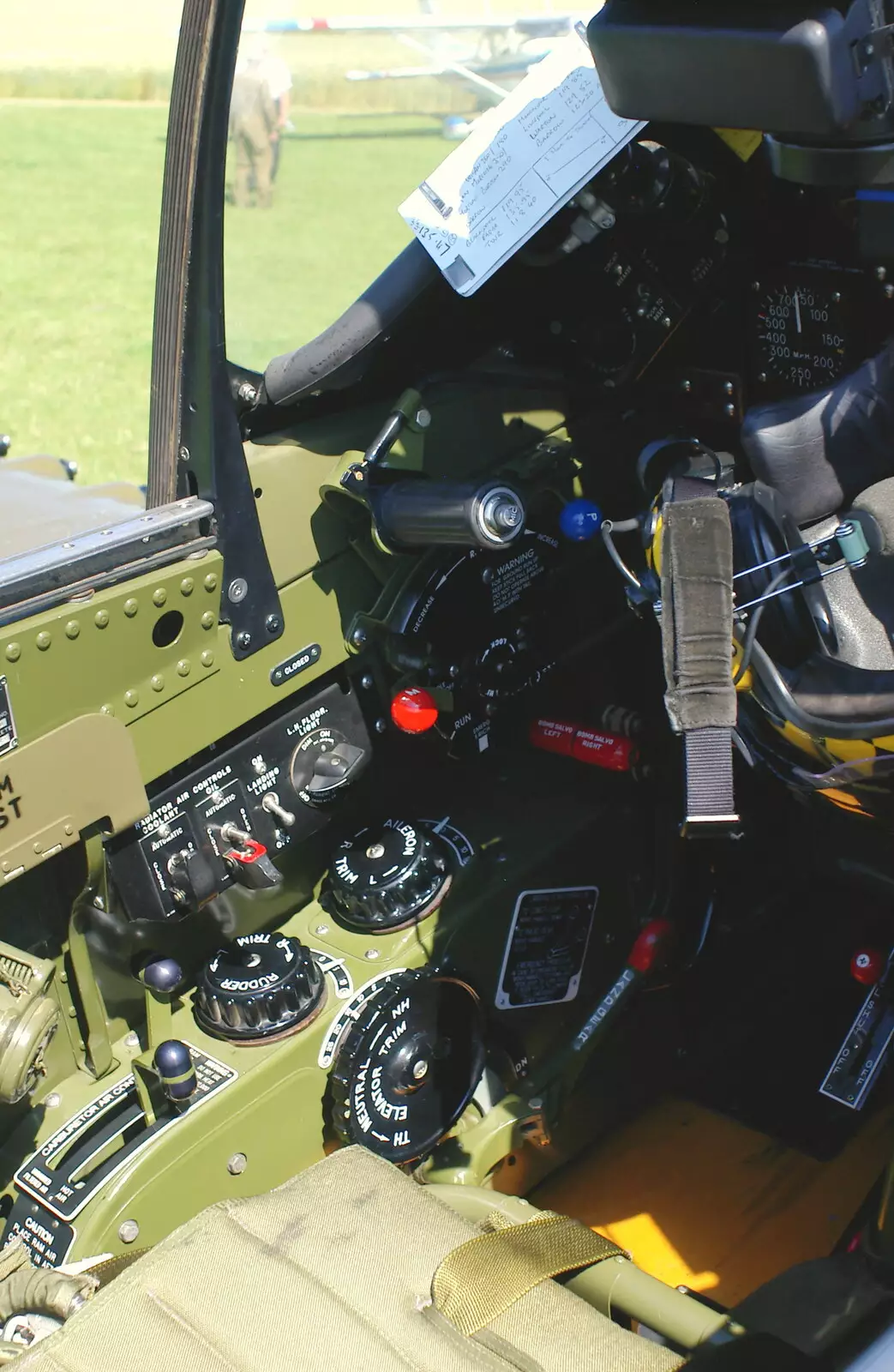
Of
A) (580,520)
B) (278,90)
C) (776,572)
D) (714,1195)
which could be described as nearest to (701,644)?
(776,572)

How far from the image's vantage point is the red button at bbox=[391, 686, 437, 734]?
92.7 inches

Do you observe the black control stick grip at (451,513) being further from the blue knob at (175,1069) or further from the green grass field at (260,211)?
Answer: the blue knob at (175,1069)

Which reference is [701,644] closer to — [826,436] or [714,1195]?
[826,436]

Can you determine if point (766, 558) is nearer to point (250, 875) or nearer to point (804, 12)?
point (804, 12)

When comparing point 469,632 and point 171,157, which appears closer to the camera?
point 171,157

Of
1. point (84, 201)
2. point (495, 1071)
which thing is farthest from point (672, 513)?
point (84, 201)

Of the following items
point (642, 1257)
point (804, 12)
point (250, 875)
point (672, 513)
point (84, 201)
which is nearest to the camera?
point (804, 12)

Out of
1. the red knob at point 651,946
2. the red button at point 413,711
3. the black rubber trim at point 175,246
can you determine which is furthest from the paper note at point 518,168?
the red knob at point 651,946

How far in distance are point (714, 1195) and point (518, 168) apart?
1.78 m

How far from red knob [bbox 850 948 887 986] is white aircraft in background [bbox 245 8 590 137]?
63.1 inches

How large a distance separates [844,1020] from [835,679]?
110cm

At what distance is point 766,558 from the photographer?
1.99 meters

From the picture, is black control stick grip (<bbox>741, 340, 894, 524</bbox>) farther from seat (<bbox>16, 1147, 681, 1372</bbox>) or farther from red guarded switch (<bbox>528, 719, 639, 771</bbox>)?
seat (<bbox>16, 1147, 681, 1372</bbox>)

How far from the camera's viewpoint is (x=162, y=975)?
216 cm
